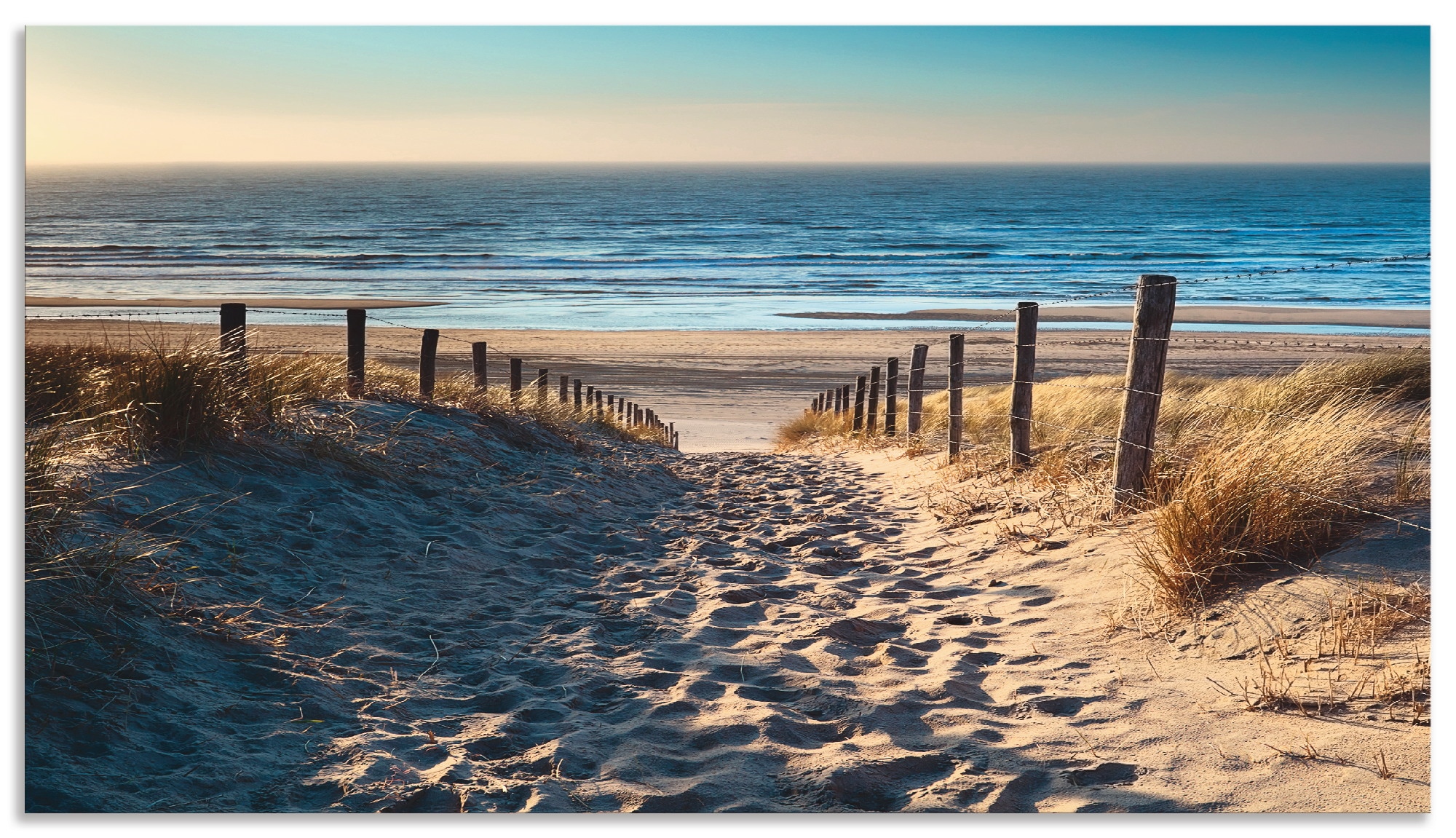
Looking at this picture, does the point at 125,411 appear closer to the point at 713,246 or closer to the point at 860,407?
the point at 860,407

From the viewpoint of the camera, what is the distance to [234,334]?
19.0ft

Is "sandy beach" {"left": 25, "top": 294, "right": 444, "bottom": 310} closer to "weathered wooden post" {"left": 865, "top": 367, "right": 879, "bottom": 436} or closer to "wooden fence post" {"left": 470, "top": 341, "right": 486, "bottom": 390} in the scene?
"wooden fence post" {"left": 470, "top": 341, "right": 486, "bottom": 390}

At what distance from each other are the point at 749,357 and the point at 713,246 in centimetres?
3208

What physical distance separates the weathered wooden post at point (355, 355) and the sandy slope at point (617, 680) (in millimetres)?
1561

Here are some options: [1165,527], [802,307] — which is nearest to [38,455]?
[1165,527]

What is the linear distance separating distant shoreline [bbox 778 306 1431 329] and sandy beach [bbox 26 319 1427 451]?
2.48 meters

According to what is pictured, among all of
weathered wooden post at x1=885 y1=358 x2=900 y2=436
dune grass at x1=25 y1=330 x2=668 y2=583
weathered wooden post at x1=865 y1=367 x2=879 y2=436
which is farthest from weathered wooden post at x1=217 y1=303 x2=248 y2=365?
weathered wooden post at x1=865 y1=367 x2=879 y2=436

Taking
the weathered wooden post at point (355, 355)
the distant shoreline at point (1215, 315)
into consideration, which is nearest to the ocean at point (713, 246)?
the distant shoreline at point (1215, 315)

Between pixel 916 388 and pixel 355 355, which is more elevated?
pixel 355 355

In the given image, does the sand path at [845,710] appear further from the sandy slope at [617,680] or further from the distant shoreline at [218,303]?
the distant shoreline at [218,303]

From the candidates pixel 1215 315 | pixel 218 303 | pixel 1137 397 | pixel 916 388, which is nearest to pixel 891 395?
pixel 916 388

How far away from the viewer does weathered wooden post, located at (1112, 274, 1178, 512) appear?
16.4ft

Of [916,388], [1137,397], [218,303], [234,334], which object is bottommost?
[916,388]

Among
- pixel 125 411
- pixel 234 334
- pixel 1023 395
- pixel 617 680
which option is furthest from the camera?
pixel 1023 395
